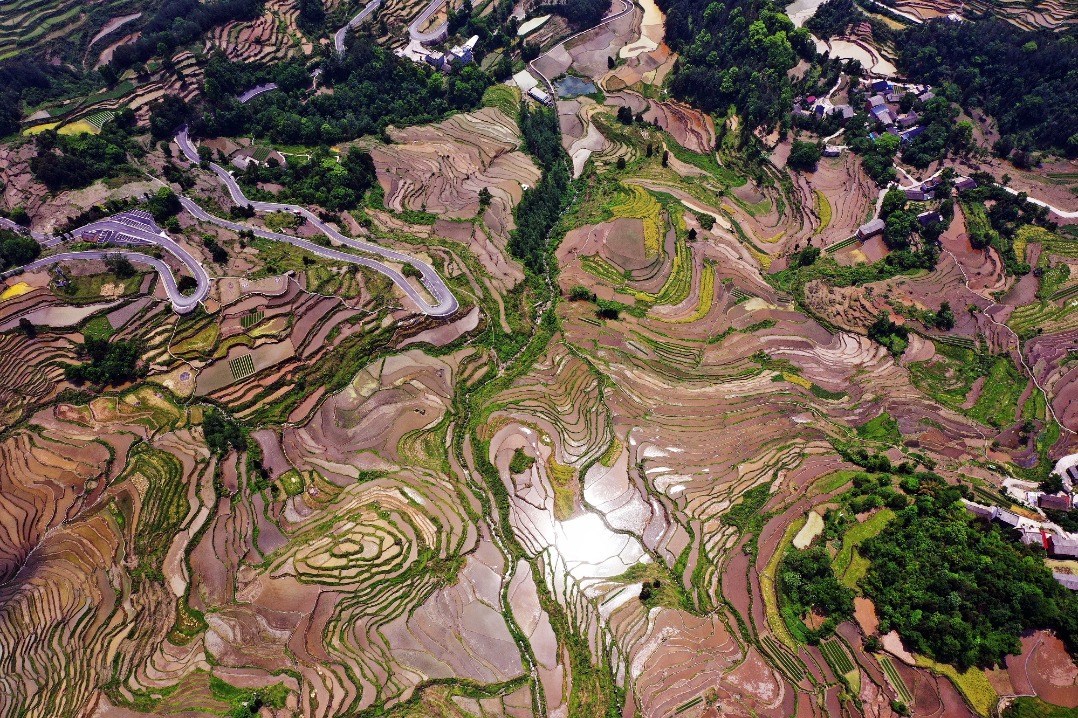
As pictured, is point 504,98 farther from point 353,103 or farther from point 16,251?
point 16,251

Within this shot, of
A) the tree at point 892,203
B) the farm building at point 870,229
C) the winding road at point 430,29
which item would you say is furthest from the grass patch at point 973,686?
the winding road at point 430,29

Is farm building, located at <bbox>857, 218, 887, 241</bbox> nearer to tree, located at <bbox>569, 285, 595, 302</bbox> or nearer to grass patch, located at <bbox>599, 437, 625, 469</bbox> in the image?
tree, located at <bbox>569, 285, 595, 302</bbox>

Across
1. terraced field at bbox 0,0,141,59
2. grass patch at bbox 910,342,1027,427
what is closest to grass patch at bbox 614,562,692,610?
grass patch at bbox 910,342,1027,427

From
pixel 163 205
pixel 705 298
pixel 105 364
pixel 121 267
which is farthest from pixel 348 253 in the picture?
pixel 705 298

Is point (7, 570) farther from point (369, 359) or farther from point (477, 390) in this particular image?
point (477, 390)

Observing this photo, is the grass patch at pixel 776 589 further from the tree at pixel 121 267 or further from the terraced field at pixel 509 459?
the tree at pixel 121 267

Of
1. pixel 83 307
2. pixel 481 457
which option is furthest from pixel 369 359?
pixel 83 307
